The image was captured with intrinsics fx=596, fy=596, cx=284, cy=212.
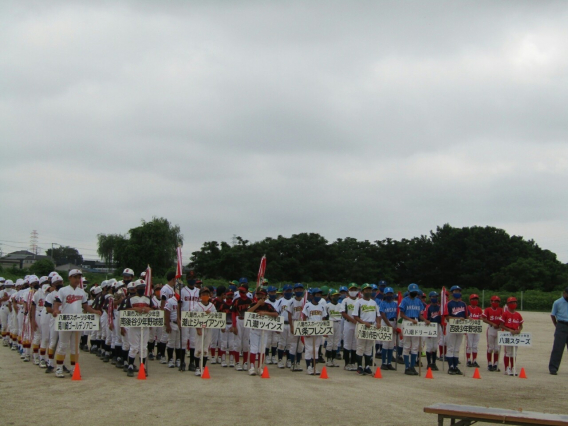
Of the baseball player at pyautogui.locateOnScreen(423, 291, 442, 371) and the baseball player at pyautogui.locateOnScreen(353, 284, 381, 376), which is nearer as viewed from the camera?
the baseball player at pyautogui.locateOnScreen(353, 284, 381, 376)

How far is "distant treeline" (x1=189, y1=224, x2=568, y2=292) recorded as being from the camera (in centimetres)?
6216

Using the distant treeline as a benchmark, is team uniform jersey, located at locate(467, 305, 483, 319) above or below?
below

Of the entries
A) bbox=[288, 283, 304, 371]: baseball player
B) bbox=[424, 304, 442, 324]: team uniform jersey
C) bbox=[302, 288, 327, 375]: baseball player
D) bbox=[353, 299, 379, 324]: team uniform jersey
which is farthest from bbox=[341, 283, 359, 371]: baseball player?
Answer: bbox=[424, 304, 442, 324]: team uniform jersey

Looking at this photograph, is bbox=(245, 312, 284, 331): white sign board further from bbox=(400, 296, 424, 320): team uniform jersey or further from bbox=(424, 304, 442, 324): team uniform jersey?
bbox=(424, 304, 442, 324): team uniform jersey

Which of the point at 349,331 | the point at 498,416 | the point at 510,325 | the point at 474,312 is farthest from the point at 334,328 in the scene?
the point at 498,416

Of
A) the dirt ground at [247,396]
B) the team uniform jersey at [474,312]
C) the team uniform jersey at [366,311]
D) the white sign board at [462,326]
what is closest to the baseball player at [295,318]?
the dirt ground at [247,396]

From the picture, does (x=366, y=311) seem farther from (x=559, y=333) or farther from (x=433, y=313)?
(x=559, y=333)

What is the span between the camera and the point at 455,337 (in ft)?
53.6

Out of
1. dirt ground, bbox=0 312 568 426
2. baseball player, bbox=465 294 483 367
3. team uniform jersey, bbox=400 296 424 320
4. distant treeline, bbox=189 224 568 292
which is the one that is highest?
distant treeline, bbox=189 224 568 292

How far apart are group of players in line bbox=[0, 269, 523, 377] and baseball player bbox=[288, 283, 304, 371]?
0.09 ft

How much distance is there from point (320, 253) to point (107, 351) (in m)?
50.2

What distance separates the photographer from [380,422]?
30.1 feet

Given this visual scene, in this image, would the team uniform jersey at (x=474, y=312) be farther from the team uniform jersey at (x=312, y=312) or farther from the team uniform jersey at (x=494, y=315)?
the team uniform jersey at (x=312, y=312)

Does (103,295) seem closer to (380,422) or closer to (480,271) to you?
(380,422)
